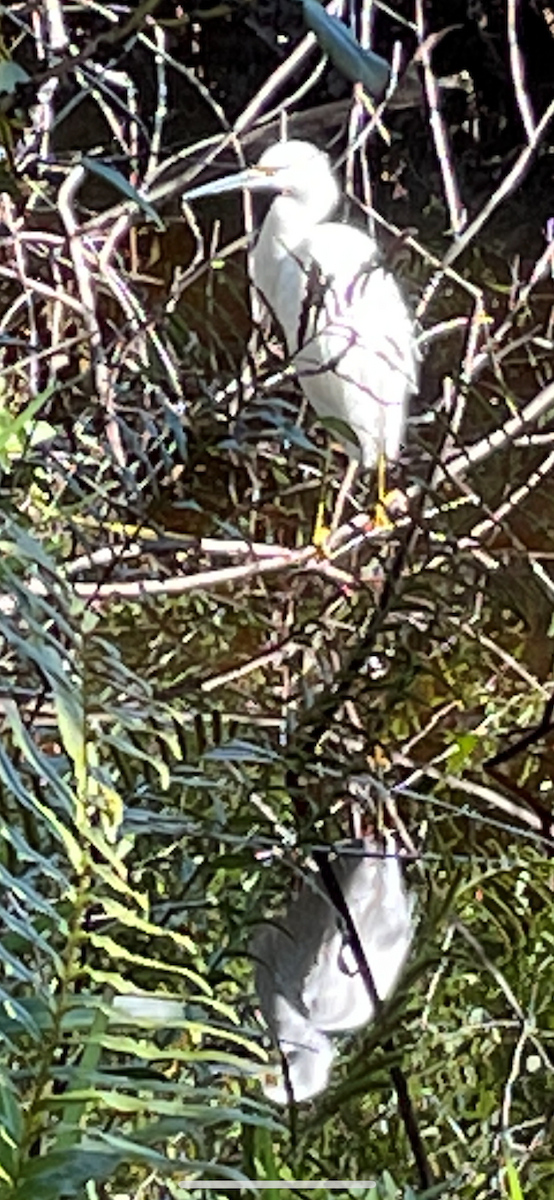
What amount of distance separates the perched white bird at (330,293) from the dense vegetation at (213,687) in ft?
0.10

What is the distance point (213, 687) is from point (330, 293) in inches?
10.8

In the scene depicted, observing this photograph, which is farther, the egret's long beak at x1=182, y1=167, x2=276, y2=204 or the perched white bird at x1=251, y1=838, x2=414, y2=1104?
the egret's long beak at x1=182, y1=167, x2=276, y2=204

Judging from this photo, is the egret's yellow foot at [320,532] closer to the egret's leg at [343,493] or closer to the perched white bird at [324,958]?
the egret's leg at [343,493]

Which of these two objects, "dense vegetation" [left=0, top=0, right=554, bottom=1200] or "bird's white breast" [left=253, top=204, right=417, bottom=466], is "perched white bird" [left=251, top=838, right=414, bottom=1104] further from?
"bird's white breast" [left=253, top=204, right=417, bottom=466]

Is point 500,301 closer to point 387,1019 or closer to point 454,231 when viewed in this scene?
point 454,231

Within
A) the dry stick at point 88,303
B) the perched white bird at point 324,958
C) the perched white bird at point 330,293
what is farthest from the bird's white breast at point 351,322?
the perched white bird at point 324,958

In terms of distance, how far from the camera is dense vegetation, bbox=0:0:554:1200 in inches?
13.0

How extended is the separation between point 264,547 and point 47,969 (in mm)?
412

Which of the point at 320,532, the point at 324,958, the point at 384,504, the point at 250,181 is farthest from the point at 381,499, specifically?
the point at 250,181

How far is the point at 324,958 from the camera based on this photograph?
665mm

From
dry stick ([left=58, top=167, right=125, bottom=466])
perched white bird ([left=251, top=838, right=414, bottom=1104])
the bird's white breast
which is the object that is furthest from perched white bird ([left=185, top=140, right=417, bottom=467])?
perched white bird ([left=251, top=838, right=414, bottom=1104])

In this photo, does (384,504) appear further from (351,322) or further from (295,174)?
(295,174)

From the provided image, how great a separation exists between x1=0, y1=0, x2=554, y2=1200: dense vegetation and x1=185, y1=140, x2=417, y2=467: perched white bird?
0.03 m

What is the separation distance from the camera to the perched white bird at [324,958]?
64 centimetres
